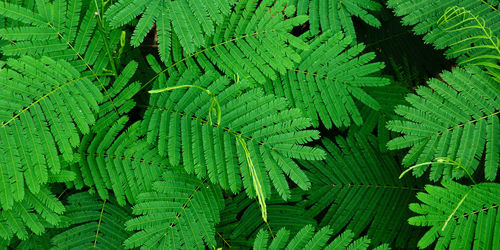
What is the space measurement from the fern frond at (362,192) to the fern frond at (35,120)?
1551 millimetres

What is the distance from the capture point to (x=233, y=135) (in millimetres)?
2049

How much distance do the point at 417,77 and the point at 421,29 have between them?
36.0 inches

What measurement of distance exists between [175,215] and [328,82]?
121 centimetres

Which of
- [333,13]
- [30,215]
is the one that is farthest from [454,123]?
[30,215]

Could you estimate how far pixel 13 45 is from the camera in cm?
203

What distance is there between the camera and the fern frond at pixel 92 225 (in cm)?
225

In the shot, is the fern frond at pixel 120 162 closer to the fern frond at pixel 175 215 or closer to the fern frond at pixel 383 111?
the fern frond at pixel 175 215

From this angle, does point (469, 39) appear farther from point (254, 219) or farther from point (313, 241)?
point (254, 219)

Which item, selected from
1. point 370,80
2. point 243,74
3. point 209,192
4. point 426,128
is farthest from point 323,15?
point 209,192

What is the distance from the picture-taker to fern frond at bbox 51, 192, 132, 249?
225cm

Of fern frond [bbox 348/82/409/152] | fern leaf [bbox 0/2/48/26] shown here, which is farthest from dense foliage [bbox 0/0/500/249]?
fern frond [bbox 348/82/409/152]

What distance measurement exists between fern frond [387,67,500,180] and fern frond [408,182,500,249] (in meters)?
0.09

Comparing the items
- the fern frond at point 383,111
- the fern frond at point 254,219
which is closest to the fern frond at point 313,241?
the fern frond at point 254,219

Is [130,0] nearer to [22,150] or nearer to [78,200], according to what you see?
[22,150]
